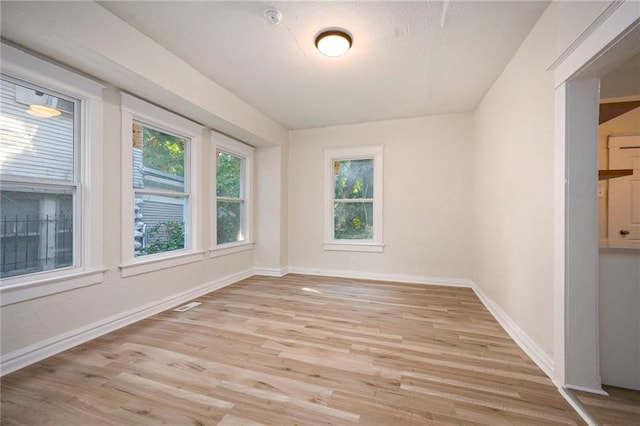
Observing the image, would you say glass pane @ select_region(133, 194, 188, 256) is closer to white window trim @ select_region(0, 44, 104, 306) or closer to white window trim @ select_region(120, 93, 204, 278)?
white window trim @ select_region(120, 93, 204, 278)

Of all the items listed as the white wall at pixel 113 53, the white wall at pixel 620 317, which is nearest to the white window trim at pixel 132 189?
the white wall at pixel 113 53

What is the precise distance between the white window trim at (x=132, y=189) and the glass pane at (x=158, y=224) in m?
0.08

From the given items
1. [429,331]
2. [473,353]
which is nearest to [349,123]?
[429,331]

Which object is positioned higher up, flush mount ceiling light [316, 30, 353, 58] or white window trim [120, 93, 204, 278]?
flush mount ceiling light [316, 30, 353, 58]

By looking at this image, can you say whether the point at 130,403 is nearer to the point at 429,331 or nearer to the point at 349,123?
the point at 429,331

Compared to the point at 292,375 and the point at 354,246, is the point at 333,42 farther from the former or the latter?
the point at 354,246

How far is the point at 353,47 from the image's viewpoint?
226 cm

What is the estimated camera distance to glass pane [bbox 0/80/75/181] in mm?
1785

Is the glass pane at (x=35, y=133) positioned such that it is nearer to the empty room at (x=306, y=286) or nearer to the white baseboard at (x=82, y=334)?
the empty room at (x=306, y=286)

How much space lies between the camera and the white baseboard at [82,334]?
1.74 meters

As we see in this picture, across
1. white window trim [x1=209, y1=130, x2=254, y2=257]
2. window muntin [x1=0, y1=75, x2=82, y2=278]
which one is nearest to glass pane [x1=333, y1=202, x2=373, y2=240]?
white window trim [x1=209, y1=130, x2=254, y2=257]

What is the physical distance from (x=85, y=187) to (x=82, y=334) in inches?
49.8

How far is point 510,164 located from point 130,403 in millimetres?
3474

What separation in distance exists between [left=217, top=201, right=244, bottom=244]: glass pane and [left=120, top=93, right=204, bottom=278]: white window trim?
0.53 m
